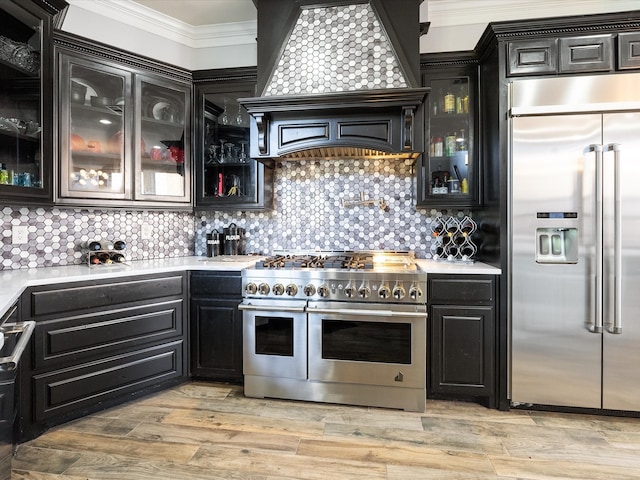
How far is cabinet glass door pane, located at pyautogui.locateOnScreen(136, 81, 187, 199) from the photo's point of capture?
2.70 meters

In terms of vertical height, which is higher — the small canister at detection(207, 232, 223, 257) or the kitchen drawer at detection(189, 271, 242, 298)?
the small canister at detection(207, 232, 223, 257)

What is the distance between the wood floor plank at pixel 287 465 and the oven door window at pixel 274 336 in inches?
26.4

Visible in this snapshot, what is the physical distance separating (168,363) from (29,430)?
0.79 metres

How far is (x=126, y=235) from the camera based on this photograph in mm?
2885

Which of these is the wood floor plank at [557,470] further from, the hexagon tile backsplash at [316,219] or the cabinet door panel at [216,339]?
the cabinet door panel at [216,339]

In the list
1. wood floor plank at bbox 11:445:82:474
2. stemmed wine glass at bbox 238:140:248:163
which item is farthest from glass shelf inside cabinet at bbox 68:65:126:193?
wood floor plank at bbox 11:445:82:474

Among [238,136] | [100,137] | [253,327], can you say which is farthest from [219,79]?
[253,327]

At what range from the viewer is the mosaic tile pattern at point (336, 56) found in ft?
8.01

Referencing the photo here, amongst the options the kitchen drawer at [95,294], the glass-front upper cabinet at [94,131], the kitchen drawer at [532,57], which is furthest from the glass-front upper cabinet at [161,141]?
the kitchen drawer at [532,57]

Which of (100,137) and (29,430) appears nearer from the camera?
(29,430)

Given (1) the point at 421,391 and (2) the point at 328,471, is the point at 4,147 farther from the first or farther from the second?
(1) the point at 421,391

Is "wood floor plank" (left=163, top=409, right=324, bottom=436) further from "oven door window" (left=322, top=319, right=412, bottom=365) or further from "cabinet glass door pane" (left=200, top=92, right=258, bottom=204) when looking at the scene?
"cabinet glass door pane" (left=200, top=92, right=258, bottom=204)

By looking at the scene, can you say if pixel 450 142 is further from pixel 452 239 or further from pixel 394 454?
pixel 394 454

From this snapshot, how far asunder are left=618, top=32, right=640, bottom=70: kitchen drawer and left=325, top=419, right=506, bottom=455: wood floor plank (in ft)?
7.89
